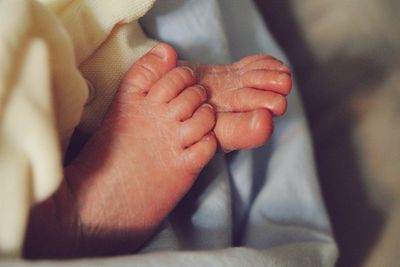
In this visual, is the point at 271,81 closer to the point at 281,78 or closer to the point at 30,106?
the point at 281,78

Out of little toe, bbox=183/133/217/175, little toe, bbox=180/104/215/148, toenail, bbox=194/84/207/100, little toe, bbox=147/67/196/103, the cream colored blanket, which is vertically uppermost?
the cream colored blanket

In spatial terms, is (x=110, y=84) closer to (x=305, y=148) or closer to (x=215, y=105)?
(x=215, y=105)

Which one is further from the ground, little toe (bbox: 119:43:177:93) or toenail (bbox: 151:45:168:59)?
toenail (bbox: 151:45:168:59)

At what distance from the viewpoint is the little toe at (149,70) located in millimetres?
510

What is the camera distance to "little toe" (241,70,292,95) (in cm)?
52

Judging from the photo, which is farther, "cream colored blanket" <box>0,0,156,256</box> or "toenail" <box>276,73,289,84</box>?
"toenail" <box>276,73,289,84</box>

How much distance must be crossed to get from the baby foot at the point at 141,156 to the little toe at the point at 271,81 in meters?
0.05

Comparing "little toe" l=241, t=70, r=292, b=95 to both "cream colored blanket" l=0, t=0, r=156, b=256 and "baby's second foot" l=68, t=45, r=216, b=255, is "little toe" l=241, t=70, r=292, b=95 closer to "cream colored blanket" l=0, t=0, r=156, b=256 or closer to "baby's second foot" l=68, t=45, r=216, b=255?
"baby's second foot" l=68, t=45, r=216, b=255

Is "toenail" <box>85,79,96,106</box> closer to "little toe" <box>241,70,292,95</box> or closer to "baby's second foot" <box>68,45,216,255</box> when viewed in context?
"baby's second foot" <box>68,45,216,255</box>

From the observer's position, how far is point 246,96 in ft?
1.71

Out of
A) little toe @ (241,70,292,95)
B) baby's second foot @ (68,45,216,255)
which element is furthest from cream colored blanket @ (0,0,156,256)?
little toe @ (241,70,292,95)

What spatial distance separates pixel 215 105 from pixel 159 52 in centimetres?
7

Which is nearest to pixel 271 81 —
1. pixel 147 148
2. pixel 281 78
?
pixel 281 78

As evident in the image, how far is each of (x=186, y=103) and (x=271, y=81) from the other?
3.0 inches
